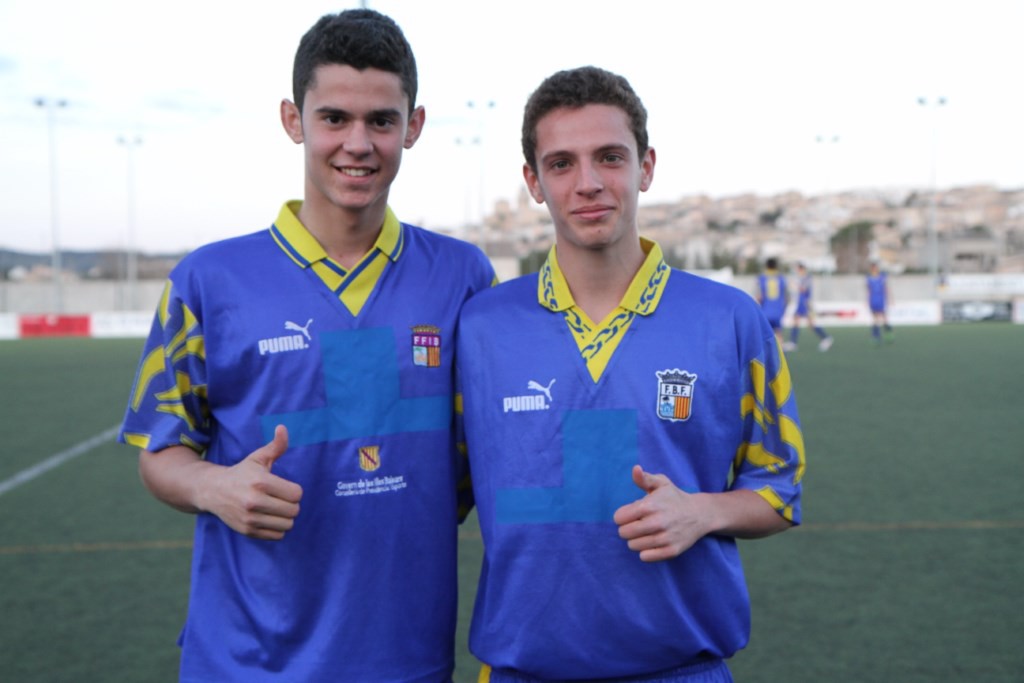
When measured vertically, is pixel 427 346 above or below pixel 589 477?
above

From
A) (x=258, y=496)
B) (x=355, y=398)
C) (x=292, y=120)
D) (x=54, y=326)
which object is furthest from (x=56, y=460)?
(x=54, y=326)

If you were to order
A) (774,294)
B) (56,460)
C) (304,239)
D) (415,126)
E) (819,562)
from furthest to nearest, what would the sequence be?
1. (774,294)
2. (56,460)
3. (819,562)
4. (415,126)
5. (304,239)

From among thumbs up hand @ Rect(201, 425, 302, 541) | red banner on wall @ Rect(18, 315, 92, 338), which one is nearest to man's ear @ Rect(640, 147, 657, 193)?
thumbs up hand @ Rect(201, 425, 302, 541)

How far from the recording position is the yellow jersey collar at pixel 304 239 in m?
2.29

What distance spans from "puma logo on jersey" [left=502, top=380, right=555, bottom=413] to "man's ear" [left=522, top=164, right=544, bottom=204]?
0.44 metres

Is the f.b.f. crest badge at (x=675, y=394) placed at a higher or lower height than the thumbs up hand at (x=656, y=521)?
higher

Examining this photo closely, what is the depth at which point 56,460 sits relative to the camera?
29.4 feet

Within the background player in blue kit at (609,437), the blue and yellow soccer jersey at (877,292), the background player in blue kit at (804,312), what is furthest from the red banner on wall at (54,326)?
the background player in blue kit at (609,437)

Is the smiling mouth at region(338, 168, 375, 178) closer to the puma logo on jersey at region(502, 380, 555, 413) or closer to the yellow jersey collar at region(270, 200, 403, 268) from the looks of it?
the yellow jersey collar at region(270, 200, 403, 268)

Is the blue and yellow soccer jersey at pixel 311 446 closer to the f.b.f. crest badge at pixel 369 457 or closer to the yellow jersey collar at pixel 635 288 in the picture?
the f.b.f. crest badge at pixel 369 457

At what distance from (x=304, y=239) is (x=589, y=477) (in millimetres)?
844

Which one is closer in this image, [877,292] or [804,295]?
[877,292]

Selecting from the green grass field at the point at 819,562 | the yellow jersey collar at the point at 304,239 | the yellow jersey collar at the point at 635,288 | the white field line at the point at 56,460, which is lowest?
the green grass field at the point at 819,562

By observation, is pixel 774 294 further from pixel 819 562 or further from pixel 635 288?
pixel 635 288
